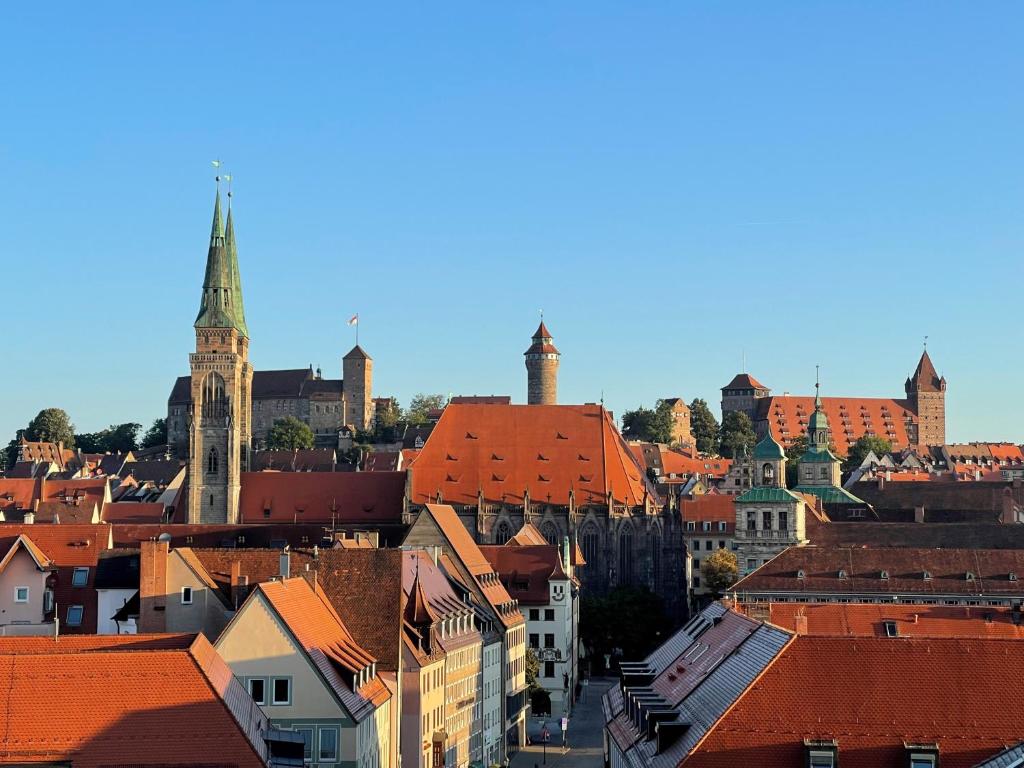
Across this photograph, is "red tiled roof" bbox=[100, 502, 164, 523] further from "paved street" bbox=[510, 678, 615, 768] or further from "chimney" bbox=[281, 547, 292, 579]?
"chimney" bbox=[281, 547, 292, 579]

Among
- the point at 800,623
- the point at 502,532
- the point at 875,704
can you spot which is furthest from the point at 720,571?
the point at 875,704

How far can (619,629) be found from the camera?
126312 mm

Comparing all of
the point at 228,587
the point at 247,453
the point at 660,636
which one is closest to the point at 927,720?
the point at 228,587

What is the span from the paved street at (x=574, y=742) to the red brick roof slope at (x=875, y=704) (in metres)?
42.2

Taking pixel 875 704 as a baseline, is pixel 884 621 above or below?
Result: above

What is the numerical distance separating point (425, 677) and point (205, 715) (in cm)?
2642

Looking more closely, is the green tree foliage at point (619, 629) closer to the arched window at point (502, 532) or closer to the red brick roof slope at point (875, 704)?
the arched window at point (502, 532)

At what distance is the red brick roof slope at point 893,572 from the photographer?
106812 millimetres

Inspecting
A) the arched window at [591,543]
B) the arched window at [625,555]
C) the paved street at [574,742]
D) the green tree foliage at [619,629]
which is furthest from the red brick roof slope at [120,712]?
the arched window at [625,555]

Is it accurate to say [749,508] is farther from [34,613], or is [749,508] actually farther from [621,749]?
[621,749]

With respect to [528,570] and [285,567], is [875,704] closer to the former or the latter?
[285,567]

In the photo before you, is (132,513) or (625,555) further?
(132,513)

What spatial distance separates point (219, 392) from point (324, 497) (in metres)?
15.0

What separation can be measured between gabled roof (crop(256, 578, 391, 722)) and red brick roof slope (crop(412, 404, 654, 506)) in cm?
8316
